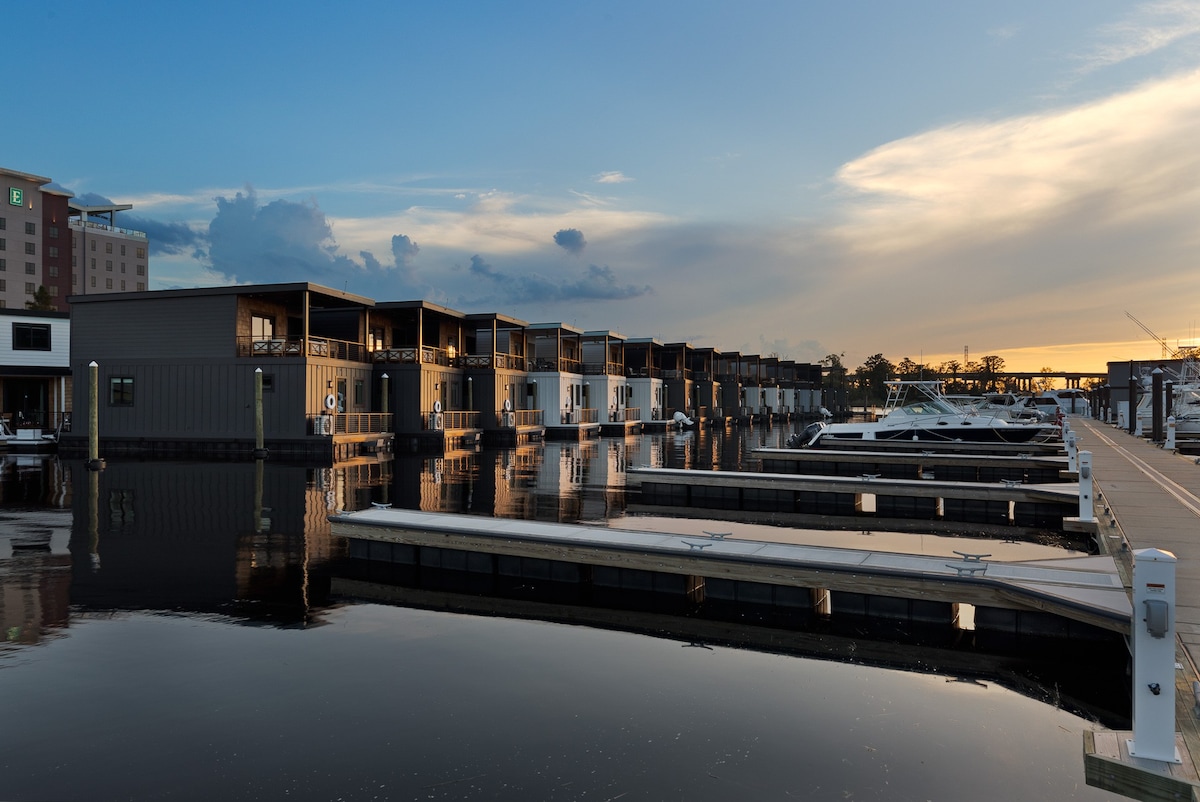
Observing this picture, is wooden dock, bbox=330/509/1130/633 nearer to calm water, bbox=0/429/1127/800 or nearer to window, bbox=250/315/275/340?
calm water, bbox=0/429/1127/800

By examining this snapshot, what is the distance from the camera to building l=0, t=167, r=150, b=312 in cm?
9369

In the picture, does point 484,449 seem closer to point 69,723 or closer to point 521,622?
point 521,622

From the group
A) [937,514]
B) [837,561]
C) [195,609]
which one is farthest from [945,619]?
[937,514]

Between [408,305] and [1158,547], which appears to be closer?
[1158,547]

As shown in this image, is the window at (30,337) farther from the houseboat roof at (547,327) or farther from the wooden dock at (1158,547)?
the wooden dock at (1158,547)

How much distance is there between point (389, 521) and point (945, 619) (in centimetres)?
790

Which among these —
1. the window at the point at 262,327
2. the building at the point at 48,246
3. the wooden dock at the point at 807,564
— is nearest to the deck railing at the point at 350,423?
the window at the point at 262,327

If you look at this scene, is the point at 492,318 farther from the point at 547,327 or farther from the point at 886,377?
the point at 886,377

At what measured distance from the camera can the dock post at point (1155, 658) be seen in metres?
5.11

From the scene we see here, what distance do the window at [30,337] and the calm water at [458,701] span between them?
33.8 metres

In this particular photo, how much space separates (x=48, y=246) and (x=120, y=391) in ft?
267

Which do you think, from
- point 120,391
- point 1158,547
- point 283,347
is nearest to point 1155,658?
Answer: point 1158,547

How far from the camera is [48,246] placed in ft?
324

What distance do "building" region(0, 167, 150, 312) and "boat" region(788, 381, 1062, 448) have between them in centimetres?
8179
